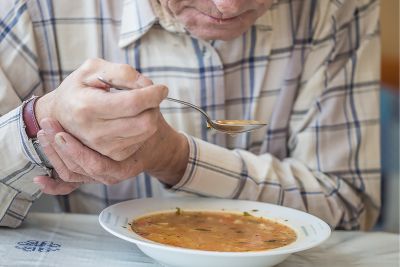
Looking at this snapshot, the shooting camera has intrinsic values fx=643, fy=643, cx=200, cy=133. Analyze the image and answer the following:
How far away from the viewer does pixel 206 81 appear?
1545 millimetres

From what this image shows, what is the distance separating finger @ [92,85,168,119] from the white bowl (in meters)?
0.19

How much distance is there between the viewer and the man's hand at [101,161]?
1098 millimetres

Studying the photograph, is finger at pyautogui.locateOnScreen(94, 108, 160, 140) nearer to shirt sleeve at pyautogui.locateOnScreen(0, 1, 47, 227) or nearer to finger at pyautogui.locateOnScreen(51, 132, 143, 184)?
finger at pyautogui.locateOnScreen(51, 132, 143, 184)

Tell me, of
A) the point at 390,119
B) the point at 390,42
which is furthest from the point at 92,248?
the point at 390,42

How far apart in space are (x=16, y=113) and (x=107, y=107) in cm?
28

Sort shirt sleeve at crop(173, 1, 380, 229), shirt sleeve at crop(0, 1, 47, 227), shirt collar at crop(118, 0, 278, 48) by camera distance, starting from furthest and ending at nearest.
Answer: shirt sleeve at crop(173, 1, 380, 229) < shirt collar at crop(118, 0, 278, 48) < shirt sleeve at crop(0, 1, 47, 227)

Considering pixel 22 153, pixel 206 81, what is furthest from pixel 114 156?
pixel 206 81

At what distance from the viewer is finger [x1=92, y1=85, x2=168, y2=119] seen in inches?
38.4

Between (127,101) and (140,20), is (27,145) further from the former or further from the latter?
(140,20)

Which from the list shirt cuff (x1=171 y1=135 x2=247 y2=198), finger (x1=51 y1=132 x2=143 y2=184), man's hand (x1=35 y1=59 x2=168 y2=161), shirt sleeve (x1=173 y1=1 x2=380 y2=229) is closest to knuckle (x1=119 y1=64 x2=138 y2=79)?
man's hand (x1=35 y1=59 x2=168 y2=161)

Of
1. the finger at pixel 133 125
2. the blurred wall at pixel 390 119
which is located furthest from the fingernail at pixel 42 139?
the blurred wall at pixel 390 119

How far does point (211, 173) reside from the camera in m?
1.39

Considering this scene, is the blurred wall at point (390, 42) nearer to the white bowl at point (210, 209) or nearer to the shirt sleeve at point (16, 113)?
the white bowl at point (210, 209)

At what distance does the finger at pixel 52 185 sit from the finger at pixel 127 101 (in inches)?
11.4
